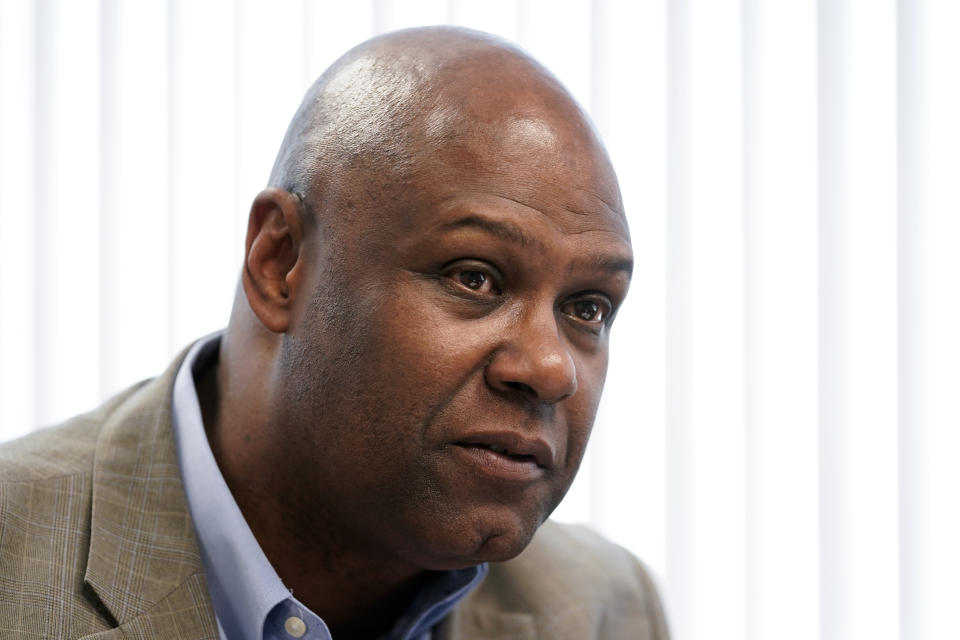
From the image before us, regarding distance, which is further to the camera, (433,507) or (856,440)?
(856,440)

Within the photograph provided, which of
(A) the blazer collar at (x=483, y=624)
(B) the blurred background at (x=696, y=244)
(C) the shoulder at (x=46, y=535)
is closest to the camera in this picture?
(C) the shoulder at (x=46, y=535)

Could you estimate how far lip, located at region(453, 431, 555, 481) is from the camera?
3.72ft

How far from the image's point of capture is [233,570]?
1.27 m

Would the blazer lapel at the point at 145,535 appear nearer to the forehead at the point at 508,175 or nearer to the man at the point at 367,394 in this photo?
the man at the point at 367,394

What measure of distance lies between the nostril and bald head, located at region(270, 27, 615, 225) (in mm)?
250

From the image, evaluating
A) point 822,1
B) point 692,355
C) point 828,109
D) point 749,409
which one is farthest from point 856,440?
point 822,1

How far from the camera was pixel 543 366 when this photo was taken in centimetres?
112

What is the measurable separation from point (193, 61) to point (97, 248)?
401 mm

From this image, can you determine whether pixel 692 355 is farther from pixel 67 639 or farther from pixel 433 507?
pixel 67 639

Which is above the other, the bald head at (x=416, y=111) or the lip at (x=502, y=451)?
the bald head at (x=416, y=111)

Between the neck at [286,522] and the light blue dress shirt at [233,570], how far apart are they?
0.04 metres

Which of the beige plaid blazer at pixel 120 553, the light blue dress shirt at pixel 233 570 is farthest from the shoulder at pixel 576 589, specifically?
the light blue dress shirt at pixel 233 570

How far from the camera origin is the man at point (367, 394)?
1.14 m

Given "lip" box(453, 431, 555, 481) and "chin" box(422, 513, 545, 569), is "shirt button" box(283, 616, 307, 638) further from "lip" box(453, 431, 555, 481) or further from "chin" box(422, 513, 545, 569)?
"lip" box(453, 431, 555, 481)
